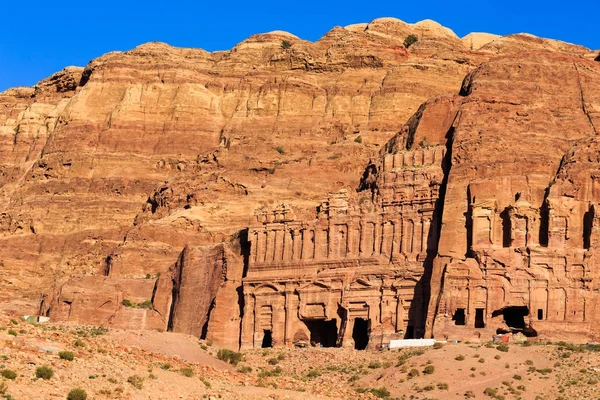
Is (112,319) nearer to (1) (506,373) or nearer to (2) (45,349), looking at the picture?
(1) (506,373)

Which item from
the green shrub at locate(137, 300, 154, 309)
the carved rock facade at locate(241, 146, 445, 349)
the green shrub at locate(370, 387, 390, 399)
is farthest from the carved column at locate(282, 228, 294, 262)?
the green shrub at locate(370, 387, 390, 399)

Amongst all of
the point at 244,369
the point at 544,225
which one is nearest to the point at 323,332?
the point at 544,225

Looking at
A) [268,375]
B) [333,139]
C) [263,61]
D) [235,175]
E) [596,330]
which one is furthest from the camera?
[263,61]

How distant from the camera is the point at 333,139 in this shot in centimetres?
11619

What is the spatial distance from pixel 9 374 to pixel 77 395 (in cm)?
214

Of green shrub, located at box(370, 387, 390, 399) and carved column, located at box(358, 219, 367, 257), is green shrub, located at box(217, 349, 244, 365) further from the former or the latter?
carved column, located at box(358, 219, 367, 257)

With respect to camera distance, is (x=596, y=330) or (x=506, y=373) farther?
(x=596, y=330)

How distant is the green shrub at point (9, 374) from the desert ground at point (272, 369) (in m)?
0.04

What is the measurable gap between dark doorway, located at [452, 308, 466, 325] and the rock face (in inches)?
17.2

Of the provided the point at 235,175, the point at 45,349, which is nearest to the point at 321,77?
the point at 235,175

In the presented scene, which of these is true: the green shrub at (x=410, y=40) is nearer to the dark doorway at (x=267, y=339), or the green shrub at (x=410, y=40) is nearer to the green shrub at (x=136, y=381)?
the dark doorway at (x=267, y=339)

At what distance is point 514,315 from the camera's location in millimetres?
82312

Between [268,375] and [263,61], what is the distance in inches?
2398

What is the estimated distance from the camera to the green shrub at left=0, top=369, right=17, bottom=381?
50.7 m
